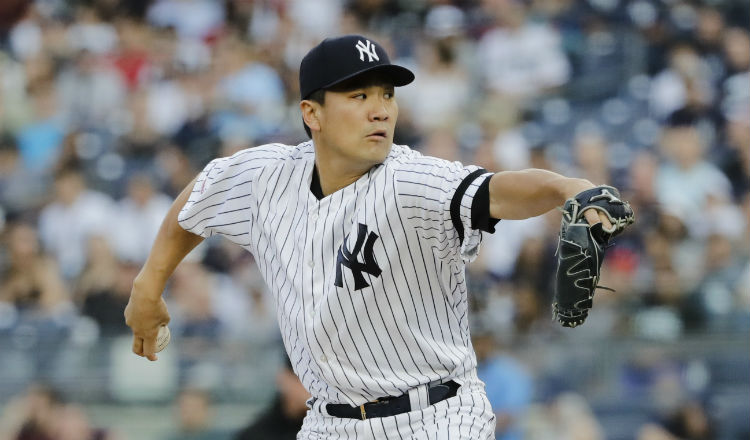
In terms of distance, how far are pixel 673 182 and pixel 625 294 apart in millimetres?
1597

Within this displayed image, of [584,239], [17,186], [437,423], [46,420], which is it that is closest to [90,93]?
[17,186]

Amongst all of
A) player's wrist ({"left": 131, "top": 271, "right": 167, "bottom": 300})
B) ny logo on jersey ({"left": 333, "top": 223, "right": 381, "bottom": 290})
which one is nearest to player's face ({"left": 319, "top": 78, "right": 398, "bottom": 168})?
ny logo on jersey ({"left": 333, "top": 223, "right": 381, "bottom": 290})

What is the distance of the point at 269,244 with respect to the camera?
3715 mm

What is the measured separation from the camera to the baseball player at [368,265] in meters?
3.39

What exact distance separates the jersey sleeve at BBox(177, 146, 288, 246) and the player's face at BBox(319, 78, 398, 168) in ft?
1.14

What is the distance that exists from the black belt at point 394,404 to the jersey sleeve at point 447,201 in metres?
0.47

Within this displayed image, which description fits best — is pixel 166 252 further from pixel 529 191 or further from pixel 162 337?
pixel 529 191

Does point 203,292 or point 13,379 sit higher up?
point 203,292

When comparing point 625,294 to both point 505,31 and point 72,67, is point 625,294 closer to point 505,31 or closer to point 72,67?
point 505,31

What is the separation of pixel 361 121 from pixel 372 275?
1.50ft

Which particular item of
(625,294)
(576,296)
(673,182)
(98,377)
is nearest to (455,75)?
(673,182)

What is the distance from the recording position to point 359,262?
342cm

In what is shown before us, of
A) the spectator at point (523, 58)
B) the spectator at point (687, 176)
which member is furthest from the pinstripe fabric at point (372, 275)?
the spectator at point (523, 58)

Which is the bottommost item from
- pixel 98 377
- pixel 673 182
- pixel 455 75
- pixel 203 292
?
pixel 98 377
